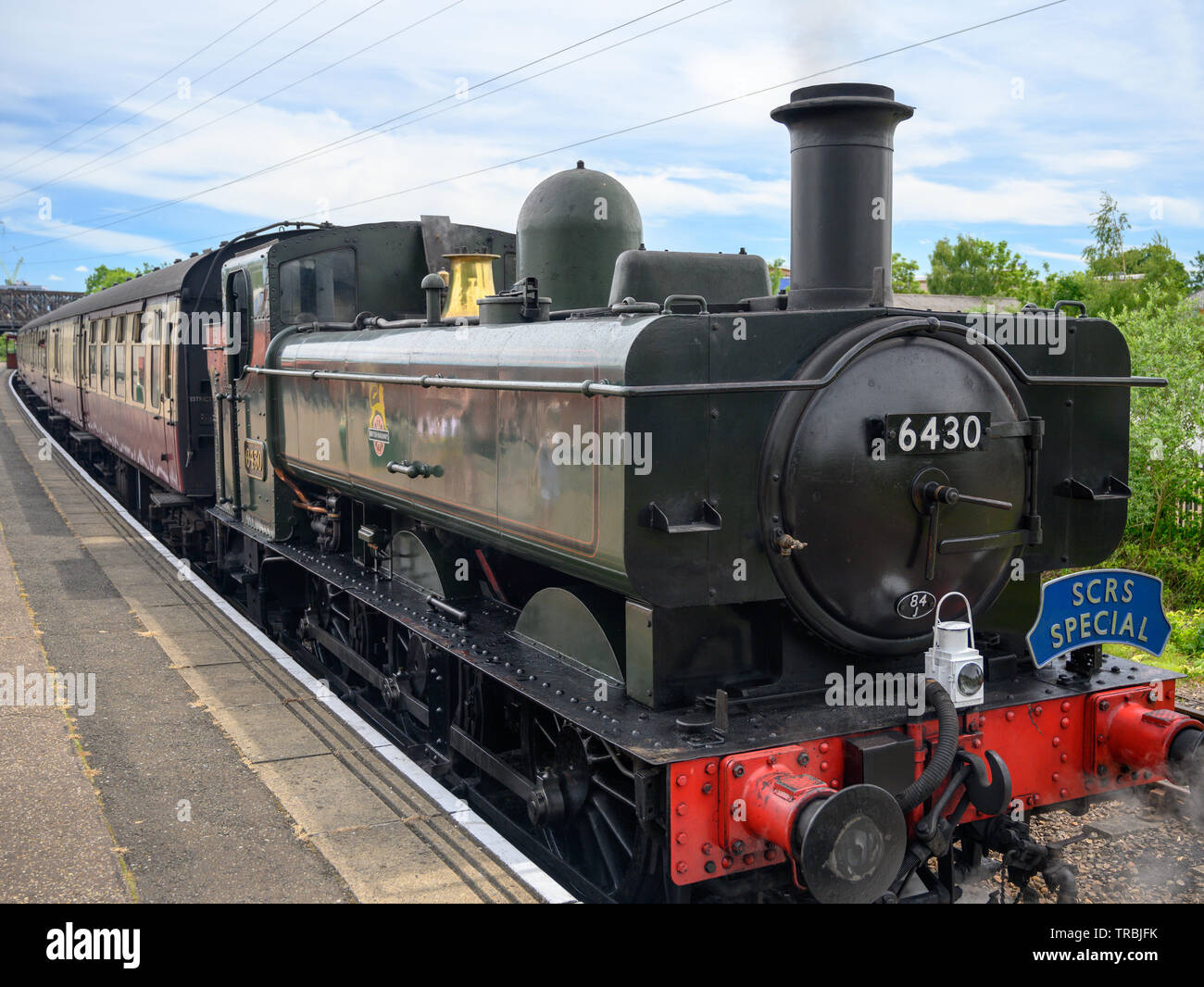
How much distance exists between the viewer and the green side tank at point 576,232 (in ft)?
17.0

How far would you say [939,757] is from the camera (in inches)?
135

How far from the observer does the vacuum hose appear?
134 inches

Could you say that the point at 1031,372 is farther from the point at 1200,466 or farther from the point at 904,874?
the point at 1200,466

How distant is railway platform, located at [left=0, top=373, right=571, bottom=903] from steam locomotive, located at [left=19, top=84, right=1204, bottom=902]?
1.50ft

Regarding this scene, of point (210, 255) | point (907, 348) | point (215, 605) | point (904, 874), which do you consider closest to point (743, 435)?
point (907, 348)

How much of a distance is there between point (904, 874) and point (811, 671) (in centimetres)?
75

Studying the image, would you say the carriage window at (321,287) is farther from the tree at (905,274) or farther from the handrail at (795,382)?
the tree at (905,274)

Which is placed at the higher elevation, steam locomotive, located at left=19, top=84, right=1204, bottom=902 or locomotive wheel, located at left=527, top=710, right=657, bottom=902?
steam locomotive, located at left=19, top=84, right=1204, bottom=902

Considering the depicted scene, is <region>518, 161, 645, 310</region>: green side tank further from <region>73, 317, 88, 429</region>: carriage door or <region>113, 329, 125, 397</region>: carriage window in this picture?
<region>73, 317, 88, 429</region>: carriage door

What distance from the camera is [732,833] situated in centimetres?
334

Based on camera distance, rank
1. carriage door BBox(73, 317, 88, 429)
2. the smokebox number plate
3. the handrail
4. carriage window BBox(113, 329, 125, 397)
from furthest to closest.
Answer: carriage door BBox(73, 317, 88, 429) < carriage window BBox(113, 329, 125, 397) < the smokebox number plate < the handrail

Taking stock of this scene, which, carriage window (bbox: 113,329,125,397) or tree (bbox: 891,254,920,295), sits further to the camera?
tree (bbox: 891,254,920,295)

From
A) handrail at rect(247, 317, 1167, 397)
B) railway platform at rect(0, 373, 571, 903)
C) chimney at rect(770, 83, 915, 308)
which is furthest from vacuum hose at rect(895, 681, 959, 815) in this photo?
chimney at rect(770, 83, 915, 308)

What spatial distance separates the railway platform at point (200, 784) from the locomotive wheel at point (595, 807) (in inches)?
9.9
